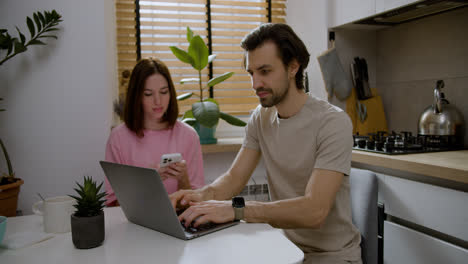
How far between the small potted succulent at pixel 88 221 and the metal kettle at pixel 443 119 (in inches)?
70.9

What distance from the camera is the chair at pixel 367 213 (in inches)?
48.4

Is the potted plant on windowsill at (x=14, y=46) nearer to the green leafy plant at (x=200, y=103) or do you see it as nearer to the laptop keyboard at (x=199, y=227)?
the green leafy plant at (x=200, y=103)

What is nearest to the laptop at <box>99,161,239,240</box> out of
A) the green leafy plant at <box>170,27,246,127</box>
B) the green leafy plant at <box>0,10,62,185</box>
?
the green leafy plant at <box>0,10,62,185</box>

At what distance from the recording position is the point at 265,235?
87 cm

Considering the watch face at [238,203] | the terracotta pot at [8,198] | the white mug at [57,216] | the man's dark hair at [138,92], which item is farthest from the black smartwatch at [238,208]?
the terracotta pot at [8,198]

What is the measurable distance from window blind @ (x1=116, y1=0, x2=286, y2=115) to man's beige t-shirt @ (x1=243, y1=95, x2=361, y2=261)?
138 cm

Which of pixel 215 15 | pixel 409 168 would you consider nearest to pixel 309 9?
pixel 215 15

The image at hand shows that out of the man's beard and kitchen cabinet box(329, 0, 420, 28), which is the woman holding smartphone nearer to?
the man's beard

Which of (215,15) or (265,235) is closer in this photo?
(265,235)

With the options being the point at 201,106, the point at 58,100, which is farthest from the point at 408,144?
the point at 58,100

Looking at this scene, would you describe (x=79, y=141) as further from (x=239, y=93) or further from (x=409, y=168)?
(x=409, y=168)

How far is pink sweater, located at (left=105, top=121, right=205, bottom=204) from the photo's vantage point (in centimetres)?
164

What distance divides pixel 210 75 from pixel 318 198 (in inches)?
72.2

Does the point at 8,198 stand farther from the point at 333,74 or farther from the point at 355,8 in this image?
the point at 355,8
